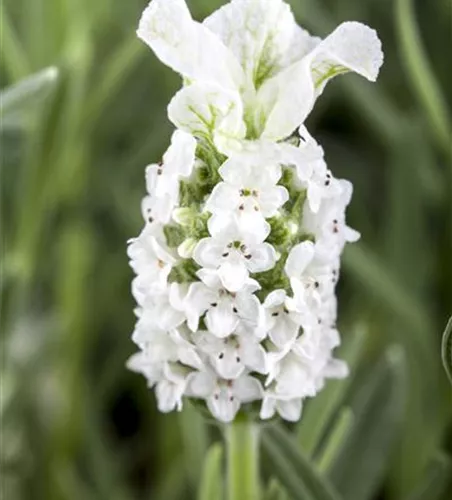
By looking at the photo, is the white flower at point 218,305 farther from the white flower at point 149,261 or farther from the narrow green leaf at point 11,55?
the narrow green leaf at point 11,55

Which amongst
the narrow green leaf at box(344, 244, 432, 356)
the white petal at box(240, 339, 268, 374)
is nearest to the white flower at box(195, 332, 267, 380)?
the white petal at box(240, 339, 268, 374)

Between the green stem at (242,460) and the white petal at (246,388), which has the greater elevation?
the white petal at (246,388)

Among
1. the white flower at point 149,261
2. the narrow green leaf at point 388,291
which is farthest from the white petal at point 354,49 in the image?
the narrow green leaf at point 388,291

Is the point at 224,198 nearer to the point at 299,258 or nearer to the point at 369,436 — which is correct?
the point at 299,258

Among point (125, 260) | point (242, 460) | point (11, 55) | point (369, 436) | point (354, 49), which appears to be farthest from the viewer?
point (125, 260)

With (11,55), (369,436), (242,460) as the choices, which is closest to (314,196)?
(242,460)

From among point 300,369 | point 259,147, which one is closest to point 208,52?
point 259,147
